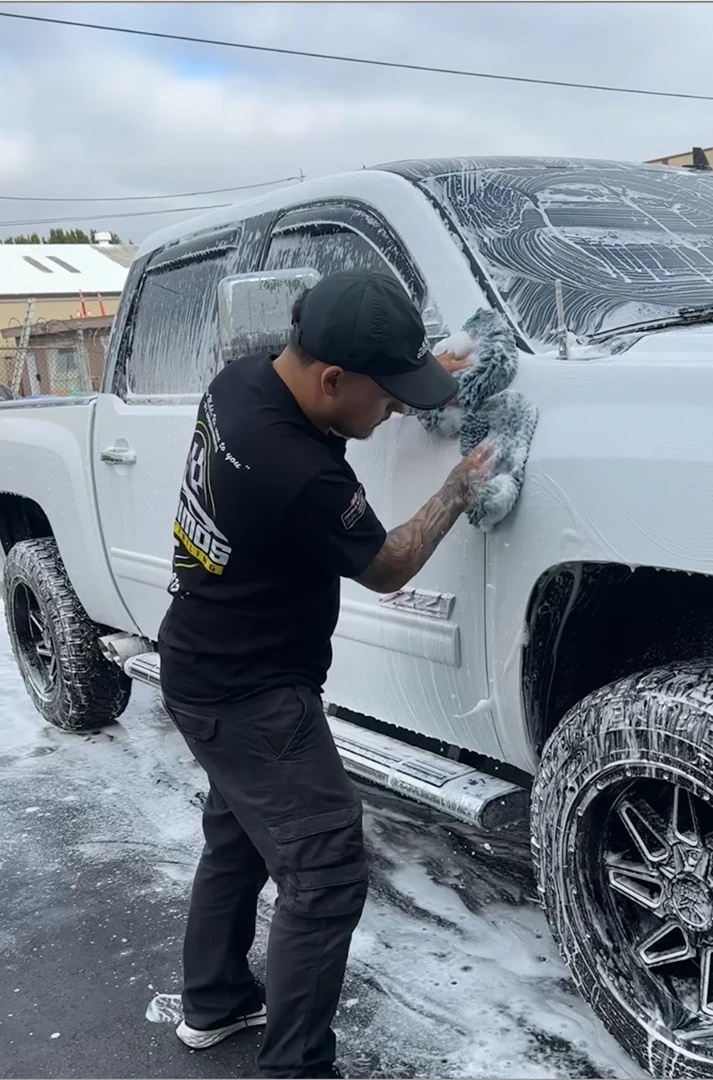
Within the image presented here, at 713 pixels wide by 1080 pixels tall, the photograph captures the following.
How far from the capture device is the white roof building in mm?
31237

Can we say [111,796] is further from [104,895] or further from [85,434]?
[85,434]

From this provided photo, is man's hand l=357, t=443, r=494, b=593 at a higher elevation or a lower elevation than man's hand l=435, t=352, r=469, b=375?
lower

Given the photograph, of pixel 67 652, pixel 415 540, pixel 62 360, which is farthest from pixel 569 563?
pixel 62 360

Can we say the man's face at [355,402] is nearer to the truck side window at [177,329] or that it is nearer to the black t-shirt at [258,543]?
the black t-shirt at [258,543]

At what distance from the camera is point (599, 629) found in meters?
2.51

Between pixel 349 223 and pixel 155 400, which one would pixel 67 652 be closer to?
pixel 155 400

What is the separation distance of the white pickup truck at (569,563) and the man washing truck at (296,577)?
0.29 m

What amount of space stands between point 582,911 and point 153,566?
6.83 feet

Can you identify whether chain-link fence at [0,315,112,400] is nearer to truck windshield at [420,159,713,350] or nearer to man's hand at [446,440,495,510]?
truck windshield at [420,159,713,350]

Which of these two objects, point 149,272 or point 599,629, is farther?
point 149,272

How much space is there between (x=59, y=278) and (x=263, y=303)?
105 feet

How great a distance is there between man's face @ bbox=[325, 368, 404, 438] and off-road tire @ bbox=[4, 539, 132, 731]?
2850mm

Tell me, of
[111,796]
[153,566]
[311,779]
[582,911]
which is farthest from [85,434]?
[582,911]

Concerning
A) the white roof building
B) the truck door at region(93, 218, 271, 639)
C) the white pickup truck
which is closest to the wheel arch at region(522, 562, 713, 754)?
the white pickup truck
